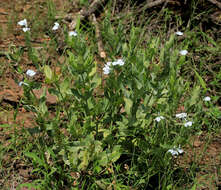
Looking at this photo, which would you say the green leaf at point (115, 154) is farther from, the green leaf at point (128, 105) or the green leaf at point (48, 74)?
the green leaf at point (48, 74)

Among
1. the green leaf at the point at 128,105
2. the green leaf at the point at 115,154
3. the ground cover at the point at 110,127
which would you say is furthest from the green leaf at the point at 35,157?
the green leaf at the point at 128,105

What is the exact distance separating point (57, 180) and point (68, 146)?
37 cm

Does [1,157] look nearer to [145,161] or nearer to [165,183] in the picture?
[145,161]

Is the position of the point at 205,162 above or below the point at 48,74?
below

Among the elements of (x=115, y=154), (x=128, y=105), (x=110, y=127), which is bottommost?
(x=115, y=154)

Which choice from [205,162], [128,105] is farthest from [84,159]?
[205,162]

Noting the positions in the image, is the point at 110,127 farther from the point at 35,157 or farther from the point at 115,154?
the point at 35,157

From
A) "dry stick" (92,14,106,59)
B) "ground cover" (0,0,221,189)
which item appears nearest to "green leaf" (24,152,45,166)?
"ground cover" (0,0,221,189)

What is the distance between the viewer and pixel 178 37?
3658mm

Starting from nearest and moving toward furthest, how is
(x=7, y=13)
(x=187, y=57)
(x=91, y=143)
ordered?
1. (x=91, y=143)
2. (x=187, y=57)
3. (x=7, y=13)

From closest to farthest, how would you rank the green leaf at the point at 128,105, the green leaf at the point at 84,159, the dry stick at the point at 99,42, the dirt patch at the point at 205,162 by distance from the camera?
1. the green leaf at the point at 84,159
2. the green leaf at the point at 128,105
3. the dirt patch at the point at 205,162
4. the dry stick at the point at 99,42

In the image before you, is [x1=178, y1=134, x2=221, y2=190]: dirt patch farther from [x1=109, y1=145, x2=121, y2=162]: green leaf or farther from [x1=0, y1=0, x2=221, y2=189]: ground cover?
[x1=109, y1=145, x2=121, y2=162]: green leaf

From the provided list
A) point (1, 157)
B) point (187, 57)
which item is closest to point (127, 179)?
point (1, 157)

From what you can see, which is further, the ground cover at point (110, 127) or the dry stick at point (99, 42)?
the dry stick at point (99, 42)
